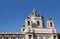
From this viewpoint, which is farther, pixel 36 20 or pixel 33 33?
pixel 36 20

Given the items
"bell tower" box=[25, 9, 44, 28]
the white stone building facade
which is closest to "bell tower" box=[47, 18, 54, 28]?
the white stone building facade

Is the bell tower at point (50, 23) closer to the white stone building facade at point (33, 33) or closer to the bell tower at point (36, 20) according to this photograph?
the white stone building facade at point (33, 33)

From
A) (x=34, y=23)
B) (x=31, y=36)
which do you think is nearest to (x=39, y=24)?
(x=34, y=23)

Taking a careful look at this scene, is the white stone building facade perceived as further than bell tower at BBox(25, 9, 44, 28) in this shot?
No

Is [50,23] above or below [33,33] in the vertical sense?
above

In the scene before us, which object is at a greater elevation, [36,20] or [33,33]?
[36,20]

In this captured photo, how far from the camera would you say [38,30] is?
105 meters

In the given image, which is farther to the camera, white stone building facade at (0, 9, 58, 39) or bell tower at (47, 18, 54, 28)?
bell tower at (47, 18, 54, 28)

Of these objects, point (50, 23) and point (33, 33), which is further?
point (50, 23)

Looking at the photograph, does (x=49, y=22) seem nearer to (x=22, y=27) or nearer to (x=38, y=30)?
(x=38, y=30)

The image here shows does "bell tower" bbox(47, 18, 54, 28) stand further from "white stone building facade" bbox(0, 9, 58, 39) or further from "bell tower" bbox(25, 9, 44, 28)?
"bell tower" bbox(25, 9, 44, 28)

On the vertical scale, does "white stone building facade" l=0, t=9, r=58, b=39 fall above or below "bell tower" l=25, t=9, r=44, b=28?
below

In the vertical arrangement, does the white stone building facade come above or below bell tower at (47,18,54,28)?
below

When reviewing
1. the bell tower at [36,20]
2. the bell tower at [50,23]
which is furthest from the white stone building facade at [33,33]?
the bell tower at [36,20]
